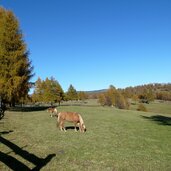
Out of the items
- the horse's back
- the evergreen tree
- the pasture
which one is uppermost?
the evergreen tree

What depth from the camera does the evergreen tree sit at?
38375 millimetres

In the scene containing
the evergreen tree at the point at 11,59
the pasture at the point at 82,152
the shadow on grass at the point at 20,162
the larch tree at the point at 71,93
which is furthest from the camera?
the larch tree at the point at 71,93

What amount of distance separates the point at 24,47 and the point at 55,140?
25.3 meters

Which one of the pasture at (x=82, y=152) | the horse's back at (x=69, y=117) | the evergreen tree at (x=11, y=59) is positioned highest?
the evergreen tree at (x=11, y=59)

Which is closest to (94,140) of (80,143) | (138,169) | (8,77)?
(80,143)

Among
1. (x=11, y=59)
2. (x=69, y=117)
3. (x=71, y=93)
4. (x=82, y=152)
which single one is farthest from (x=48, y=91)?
(x=82, y=152)

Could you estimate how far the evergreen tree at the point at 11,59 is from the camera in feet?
126

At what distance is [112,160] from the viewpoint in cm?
1309

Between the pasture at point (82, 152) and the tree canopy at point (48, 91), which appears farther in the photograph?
the tree canopy at point (48, 91)

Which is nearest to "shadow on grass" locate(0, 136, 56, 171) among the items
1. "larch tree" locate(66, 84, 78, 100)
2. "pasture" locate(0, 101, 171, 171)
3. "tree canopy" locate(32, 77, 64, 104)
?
"pasture" locate(0, 101, 171, 171)

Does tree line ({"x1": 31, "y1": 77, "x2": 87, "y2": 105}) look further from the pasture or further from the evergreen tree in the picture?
the pasture

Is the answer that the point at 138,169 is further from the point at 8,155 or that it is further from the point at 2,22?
the point at 2,22

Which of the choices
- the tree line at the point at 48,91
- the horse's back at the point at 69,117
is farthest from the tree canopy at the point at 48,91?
the horse's back at the point at 69,117

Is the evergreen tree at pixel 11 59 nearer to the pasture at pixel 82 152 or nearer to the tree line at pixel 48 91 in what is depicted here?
the pasture at pixel 82 152
